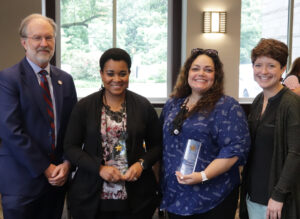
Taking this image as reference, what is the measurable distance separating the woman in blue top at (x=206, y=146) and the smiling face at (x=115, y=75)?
1.11 ft

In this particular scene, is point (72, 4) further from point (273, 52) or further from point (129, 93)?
point (273, 52)

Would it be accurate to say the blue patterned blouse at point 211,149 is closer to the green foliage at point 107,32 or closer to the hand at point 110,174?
the hand at point 110,174

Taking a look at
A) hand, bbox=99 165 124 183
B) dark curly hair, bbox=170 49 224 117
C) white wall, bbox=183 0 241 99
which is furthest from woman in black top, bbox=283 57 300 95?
hand, bbox=99 165 124 183

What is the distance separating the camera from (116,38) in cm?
567

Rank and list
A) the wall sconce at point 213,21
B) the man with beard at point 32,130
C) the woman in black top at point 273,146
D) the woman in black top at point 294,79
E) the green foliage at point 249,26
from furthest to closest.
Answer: the green foliage at point 249,26 → the wall sconce at point 213,21 → the woman in black top at point 294,79 → the man with beard at point 32,130 → the woman in black top at point 273,146

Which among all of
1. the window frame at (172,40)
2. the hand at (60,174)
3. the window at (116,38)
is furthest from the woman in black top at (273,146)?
the window at (116,38)

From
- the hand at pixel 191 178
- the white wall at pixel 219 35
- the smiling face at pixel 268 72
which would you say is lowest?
the hand at pixel 191 178

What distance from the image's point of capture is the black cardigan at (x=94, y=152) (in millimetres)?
1824

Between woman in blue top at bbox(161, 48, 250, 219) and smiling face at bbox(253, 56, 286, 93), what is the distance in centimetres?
19

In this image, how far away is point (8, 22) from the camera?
5.04 metres

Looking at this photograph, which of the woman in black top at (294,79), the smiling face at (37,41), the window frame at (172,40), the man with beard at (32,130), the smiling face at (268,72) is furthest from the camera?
the window frame at (172,40)

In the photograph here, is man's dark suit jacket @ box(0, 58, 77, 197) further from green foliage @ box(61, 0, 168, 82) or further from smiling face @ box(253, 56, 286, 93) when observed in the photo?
green foliage @ box(61, 0, 168, 82)

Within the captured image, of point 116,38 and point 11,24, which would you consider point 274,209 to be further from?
point 11,24

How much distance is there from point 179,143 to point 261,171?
1.53 feet
